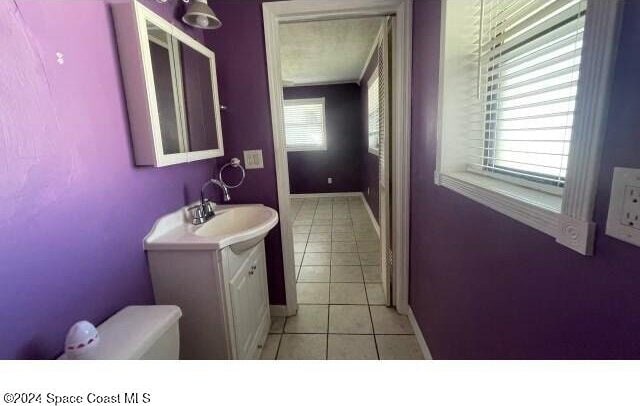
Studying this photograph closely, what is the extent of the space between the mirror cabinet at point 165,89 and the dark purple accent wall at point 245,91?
4.5 inches

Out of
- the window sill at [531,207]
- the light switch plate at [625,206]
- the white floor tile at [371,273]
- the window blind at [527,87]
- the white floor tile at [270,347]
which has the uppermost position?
the window blind at [527,87]

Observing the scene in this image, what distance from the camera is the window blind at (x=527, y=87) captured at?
693 millimetres

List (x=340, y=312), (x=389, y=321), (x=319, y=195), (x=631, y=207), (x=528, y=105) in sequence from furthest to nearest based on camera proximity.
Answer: (x=319, y=195) → (x=340, y=312) → (x=389, y=321) → (x=528, y=105) → (x=631, y=207)

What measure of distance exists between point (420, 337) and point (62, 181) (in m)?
1.91

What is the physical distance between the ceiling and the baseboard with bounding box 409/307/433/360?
2.12 meters

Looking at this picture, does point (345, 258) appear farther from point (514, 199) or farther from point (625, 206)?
point (625, 206)

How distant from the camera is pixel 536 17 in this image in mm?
799

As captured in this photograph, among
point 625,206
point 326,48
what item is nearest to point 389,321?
point 625,206

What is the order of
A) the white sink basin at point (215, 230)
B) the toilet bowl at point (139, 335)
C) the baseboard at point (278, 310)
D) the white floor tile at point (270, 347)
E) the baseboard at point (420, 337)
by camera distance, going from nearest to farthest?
the toilet bowl at point (139, 335)
the white sink basin at point (215, 230)
the baseboard at point (420, 337)
the white floor tile at point (270, 347)
the baseboard at point (278, 310)

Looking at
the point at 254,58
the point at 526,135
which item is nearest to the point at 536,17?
the point at 526,135

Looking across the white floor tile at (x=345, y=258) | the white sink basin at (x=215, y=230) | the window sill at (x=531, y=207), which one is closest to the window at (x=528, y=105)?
the window sill at (x=531, y=207)

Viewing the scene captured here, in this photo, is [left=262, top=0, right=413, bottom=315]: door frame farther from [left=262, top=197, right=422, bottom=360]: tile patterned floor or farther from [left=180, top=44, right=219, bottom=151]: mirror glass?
[left=180, top=44, right=219, bottom=151]: mirror glass

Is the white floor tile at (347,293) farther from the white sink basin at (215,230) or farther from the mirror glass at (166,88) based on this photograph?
the mirror glass at (166,88)

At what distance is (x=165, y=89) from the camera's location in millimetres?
1279
